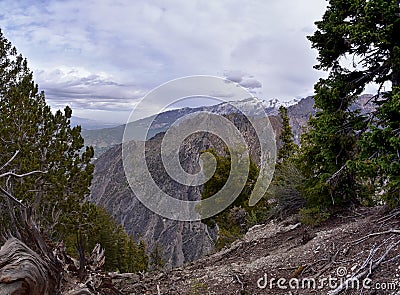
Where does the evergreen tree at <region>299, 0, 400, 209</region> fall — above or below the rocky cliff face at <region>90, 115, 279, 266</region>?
above

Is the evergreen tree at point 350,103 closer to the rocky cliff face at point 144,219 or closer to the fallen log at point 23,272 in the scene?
the fallen log at point 23,272

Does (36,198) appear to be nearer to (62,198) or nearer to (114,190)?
(62,198)

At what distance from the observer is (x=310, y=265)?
5.75 meters

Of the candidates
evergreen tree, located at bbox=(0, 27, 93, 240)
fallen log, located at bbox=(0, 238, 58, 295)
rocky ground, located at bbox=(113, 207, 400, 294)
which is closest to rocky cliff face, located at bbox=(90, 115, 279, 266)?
evergreen tree, located at bbox=(0, 27, 93, 240)

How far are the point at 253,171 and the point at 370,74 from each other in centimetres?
1313

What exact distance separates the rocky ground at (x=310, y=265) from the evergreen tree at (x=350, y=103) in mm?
842

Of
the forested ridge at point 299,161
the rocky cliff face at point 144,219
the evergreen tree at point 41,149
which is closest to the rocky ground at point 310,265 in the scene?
the forested ridge at point 299,161

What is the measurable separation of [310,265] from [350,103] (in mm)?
4335

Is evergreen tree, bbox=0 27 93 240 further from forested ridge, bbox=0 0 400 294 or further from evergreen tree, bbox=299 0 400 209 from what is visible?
evergreen tree, bbox=299 0 400 209

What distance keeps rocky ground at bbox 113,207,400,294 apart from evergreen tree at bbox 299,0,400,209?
2.76 feet

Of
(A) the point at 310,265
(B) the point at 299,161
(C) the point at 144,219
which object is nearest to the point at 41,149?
(B) the point at 299,161

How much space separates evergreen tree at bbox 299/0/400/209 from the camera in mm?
6645

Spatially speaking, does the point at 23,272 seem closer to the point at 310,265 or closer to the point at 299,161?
the point at 310,265

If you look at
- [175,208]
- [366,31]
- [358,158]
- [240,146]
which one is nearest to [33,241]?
[358,158]
